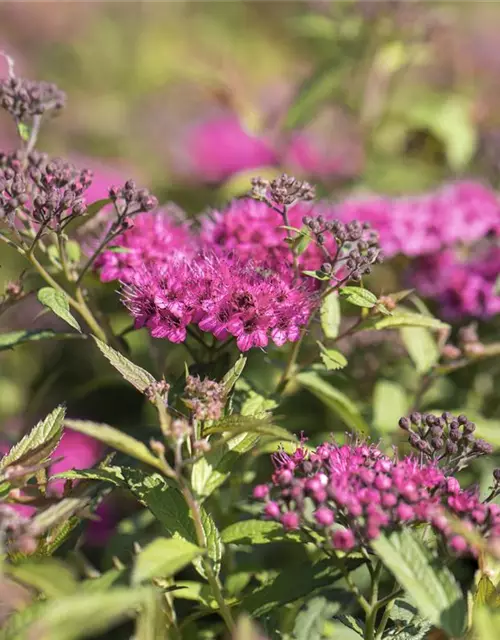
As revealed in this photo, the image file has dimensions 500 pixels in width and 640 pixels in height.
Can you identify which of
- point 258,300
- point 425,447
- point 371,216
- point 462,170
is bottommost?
point 425,447

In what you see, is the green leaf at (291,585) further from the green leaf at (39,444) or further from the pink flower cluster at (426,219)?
the pink flower cluster at (426,219)

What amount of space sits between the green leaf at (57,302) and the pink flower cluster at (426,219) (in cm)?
69

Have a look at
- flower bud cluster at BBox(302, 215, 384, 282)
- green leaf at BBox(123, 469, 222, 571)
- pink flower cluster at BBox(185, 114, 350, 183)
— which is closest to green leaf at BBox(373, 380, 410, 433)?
flower bud cluster at BBox(302, 215, 384, 282)

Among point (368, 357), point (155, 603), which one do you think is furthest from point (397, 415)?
point (155, 603)

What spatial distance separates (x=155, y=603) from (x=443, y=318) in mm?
1154

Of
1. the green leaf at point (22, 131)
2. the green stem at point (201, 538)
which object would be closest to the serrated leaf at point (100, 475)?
the green stem at point (201, 538)

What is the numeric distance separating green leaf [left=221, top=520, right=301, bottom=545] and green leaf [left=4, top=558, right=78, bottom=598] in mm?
334

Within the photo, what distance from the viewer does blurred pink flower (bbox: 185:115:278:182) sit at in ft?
9.52

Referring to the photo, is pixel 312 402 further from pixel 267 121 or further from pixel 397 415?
pixel 267 121

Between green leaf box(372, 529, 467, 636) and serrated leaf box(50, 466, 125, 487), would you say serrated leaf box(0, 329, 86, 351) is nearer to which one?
serrated leaf box(50, 466, 125, 487)

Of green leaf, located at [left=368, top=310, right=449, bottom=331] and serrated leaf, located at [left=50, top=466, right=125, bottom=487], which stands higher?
green leaf, located at [left=368, top=310, right=449, bottom=331]

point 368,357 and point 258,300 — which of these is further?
point 368,357

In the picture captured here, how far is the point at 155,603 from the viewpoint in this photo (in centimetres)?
89

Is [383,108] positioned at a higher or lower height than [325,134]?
lower
